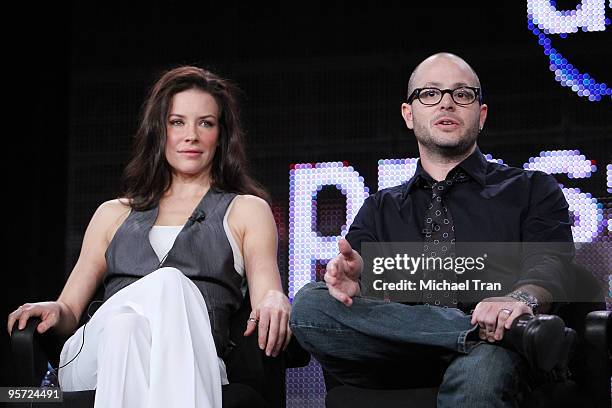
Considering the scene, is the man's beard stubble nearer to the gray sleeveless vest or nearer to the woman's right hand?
the gray sleeveless vest

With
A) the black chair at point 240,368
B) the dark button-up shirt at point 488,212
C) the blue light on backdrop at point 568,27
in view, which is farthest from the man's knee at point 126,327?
the blue light on backdrop at point 568,27

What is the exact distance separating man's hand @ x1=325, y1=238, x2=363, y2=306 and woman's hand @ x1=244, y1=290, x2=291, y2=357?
280 mm

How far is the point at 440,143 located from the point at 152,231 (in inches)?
33.0

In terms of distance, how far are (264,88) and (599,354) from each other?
73.5 inches

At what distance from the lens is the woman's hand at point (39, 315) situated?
2707mm

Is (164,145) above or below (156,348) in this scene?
above

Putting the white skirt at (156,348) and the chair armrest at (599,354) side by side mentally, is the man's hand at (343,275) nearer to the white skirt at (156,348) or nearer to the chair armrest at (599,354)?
the white skirt at (156,348)

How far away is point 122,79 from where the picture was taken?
4016mm

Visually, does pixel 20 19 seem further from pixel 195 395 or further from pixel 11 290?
pixel 195 395

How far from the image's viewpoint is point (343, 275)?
91.7 inches

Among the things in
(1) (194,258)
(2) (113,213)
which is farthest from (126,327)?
(2) (113,213)

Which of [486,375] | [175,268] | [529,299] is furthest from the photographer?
[175,268]

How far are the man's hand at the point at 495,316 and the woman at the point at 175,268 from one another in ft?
1.78

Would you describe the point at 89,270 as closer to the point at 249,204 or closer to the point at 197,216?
the point at 197,216
